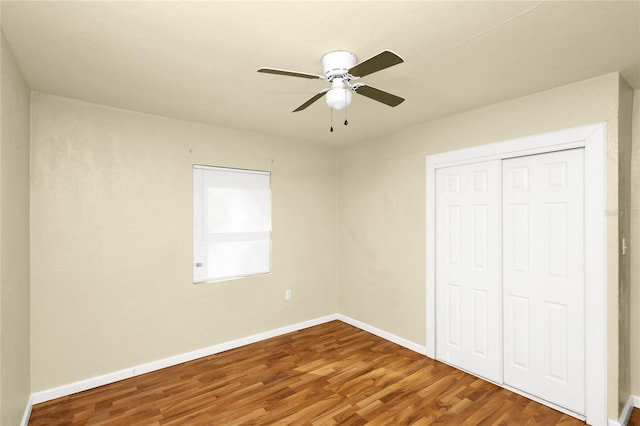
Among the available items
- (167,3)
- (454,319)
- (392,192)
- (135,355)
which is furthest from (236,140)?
(454,319)

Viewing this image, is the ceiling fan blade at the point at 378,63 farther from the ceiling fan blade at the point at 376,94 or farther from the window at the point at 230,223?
the window at the point at 230,223

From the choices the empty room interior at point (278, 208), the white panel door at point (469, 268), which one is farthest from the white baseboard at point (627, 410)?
the white panel door at point (469, 268)

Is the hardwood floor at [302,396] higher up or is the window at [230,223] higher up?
the window at [230,223]

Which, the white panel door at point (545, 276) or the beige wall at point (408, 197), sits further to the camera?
the white panel door at point (545, 276)

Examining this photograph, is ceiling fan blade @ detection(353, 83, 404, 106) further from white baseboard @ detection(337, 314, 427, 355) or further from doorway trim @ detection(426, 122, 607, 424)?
white baseboard @ detection(337, 314, 427, 355)

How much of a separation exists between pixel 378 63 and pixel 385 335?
3323mm

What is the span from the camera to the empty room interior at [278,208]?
1813 mm

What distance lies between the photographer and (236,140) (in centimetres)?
374

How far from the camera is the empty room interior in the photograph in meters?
1.81

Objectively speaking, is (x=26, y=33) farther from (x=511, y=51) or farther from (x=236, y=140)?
(x=511, y=51)

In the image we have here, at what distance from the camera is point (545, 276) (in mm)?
2629

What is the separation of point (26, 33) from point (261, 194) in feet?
8.21

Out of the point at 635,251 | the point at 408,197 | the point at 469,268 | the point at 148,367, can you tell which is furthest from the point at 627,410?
the point at 148,367

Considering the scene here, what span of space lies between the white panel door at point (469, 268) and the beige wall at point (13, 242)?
345 centimetres
